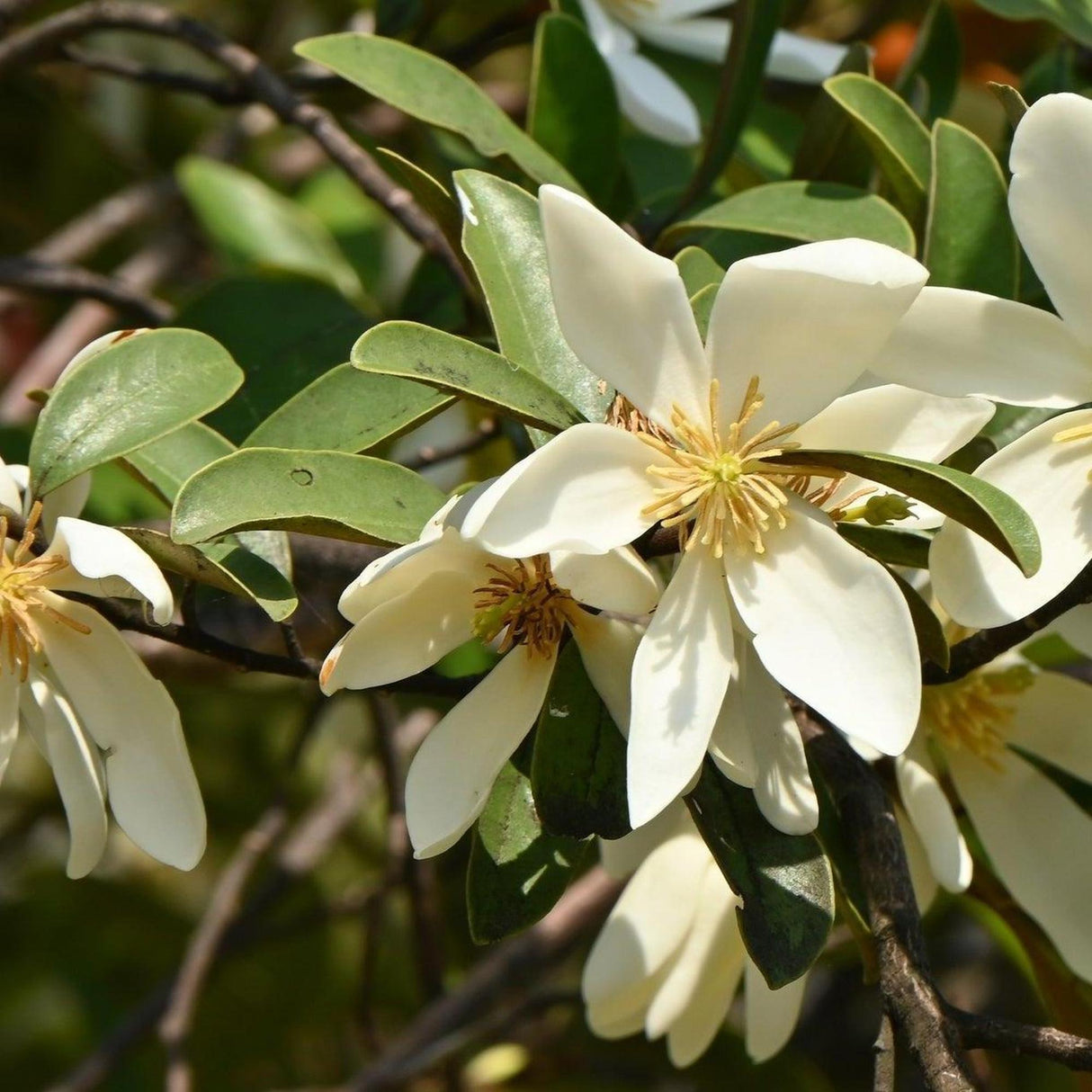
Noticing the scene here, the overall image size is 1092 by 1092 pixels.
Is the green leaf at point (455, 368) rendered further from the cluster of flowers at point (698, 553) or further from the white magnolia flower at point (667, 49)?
the white magnolia flower at point (667, 49)

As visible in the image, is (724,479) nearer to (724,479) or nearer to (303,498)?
(724,479)

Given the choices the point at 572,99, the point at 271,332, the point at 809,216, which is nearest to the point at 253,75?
the point at 271,332

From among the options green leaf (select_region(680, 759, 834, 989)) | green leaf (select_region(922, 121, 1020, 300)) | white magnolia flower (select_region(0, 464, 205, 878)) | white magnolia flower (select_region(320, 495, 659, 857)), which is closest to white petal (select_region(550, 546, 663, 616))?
white magnolia flower (select_region(320, 495, 659, 857))

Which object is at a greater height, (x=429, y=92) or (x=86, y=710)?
(x=429, y=92)

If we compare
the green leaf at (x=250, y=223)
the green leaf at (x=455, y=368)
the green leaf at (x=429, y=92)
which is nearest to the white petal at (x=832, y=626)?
the green leaf at (x=455, y=368)

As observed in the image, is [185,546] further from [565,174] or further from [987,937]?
[987,937]

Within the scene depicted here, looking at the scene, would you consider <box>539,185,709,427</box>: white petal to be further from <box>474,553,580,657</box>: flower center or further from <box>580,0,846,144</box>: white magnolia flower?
<box>580,0,846,144</box>: white magnolia flower
